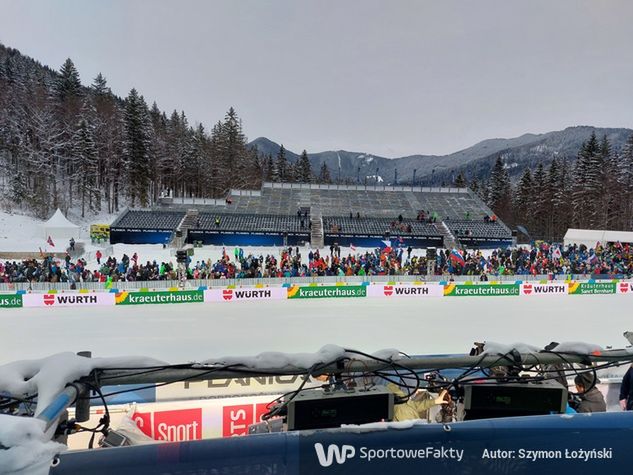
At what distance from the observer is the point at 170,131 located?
61438 mm

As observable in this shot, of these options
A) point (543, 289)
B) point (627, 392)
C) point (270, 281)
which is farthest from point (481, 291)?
point (627, 392)

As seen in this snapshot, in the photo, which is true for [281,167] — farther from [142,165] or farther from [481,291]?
[481,291]

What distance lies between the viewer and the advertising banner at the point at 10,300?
50.4 feet

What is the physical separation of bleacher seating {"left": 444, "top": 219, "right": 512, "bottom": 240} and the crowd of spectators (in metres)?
10.9

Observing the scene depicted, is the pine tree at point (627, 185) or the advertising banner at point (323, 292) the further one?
the pine tree at point (627, 185)

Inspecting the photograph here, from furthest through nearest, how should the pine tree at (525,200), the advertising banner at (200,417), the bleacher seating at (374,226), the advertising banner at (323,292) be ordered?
the pine tree at (525,200), the bleacher seating at (374,226), the advertising banner at (323,292), the advertising banner at (200,417)

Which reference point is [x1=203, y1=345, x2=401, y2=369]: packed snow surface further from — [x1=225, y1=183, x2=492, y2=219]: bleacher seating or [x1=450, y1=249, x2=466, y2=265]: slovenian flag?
[x1=225, y1=183, x2=492, y2=219]: bleacher seating

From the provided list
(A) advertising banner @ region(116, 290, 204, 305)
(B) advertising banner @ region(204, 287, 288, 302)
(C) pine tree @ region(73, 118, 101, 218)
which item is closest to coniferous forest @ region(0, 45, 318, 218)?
(C) pine tree @ region(73, 118, 101, 218)

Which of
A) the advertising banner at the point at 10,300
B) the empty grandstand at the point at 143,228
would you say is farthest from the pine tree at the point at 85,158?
the advertising banner at the point at 10,300

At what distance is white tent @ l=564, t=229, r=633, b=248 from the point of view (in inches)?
1260

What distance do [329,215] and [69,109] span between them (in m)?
33.7

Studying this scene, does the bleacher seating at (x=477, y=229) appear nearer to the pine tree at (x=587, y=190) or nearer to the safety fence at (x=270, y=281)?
the safety fence at (x=270, y=281)

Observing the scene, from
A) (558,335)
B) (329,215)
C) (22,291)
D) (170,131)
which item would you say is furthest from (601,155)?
(22,291)

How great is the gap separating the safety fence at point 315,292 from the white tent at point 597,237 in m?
13.9
